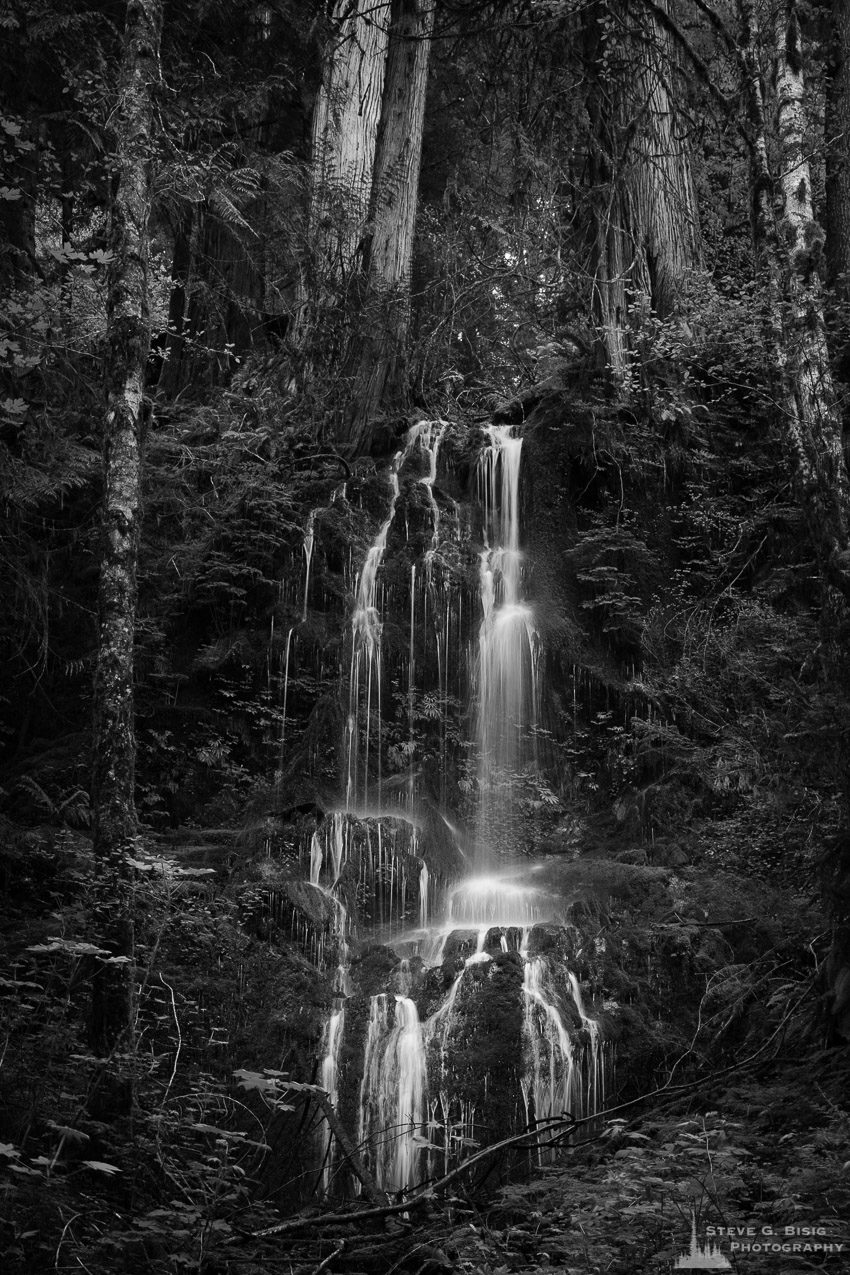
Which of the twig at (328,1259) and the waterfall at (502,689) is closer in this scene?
the twig at (328,1259)

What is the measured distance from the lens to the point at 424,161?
58.4ft

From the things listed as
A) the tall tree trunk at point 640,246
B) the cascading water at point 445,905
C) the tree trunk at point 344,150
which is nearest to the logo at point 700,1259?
the cascading water at point 445,905

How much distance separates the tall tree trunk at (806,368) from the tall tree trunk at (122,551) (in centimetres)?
342

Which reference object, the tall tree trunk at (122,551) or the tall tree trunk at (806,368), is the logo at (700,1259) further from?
the tall tree trunk at (122,551)

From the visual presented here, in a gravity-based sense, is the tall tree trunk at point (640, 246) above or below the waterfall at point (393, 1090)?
above

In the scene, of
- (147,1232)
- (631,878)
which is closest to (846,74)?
(631,878)

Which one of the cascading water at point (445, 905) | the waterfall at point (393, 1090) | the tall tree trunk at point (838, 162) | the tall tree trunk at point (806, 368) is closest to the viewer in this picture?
the tall tree trunk at point (806, 368)

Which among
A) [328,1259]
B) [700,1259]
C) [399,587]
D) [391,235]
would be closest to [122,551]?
[328,1259]

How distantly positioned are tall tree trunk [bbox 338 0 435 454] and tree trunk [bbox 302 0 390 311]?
8.7 inches

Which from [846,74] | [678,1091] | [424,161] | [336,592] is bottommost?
[678,1091]

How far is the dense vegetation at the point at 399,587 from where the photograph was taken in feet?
14.1

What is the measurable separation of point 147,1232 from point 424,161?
59.2 ft

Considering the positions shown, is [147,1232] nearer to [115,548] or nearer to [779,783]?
[115,548]

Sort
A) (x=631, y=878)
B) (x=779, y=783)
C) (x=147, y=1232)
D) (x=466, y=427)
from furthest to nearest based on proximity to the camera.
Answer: (x=466, y=427), (x=631, y=878), (x=779, y=783), (x=147, y=1232)
